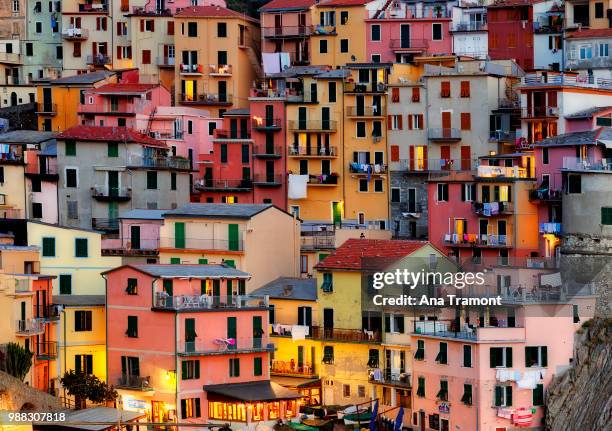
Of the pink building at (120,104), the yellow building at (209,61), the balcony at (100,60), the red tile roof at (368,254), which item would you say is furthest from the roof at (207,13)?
the red tile roof at (368,254)

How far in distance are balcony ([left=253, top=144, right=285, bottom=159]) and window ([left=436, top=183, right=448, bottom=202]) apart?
12503 millimetres

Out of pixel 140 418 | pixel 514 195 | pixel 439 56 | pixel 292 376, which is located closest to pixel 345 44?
pixel 439 56

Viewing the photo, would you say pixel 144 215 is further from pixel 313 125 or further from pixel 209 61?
pixel 209 61

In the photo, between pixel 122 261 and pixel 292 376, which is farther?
pixel 122 261

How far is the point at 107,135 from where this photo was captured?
377ft

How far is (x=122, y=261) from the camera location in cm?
10388

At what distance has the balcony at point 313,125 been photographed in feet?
387

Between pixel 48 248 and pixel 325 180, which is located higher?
pixel 325 180

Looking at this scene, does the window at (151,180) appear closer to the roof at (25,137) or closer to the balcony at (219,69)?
the roof at (25,137)

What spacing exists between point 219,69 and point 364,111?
1389 centimetres

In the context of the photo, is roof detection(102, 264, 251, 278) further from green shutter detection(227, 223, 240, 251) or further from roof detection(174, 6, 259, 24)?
roof detection(174, 6, 259, 24)

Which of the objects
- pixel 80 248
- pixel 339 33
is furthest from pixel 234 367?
pixel 339 33

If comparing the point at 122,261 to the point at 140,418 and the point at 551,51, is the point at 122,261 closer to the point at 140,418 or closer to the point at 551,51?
the point at 140,418

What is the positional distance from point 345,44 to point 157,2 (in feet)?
44.5
